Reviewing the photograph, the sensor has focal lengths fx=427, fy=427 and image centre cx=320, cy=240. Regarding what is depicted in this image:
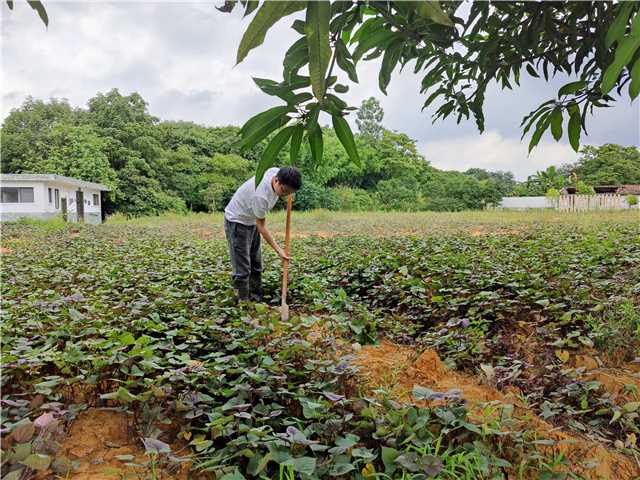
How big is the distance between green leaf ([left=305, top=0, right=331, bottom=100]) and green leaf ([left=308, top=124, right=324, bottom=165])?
0.44m

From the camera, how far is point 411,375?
2.12 meters

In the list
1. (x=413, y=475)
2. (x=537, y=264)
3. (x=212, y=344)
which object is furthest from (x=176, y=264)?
(x=413, y=475)

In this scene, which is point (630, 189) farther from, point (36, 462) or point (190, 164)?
point (36, 462)

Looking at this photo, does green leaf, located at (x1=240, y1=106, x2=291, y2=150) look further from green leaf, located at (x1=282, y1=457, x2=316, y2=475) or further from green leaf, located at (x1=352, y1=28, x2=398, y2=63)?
green leaf, located at (x1=282, y1=457, x2=316, y2=475)

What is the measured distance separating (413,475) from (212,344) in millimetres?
1306

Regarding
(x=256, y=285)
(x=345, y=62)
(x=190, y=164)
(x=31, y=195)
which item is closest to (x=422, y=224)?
(x=256, y=285)

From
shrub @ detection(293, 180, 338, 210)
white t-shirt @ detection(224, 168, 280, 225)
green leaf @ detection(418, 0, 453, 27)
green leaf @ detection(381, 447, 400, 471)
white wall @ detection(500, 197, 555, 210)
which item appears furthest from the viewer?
white wall @ detection(500, 197, 555, 210)

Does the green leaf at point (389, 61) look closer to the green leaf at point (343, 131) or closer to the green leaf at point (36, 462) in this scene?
the green leaf at point (343, 131)

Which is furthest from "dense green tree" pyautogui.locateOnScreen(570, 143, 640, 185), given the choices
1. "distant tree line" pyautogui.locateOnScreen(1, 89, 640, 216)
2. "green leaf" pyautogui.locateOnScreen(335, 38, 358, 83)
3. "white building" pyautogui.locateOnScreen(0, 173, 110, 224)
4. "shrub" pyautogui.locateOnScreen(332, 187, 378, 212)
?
"green leaf" pyautogui.locateOnScreen(335, 38, 358, 83)

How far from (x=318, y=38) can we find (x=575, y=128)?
4.47 feet

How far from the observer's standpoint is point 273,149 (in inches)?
45.0

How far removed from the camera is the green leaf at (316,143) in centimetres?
122

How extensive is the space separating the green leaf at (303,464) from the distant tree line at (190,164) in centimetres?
1871

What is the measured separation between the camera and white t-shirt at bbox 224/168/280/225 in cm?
342
